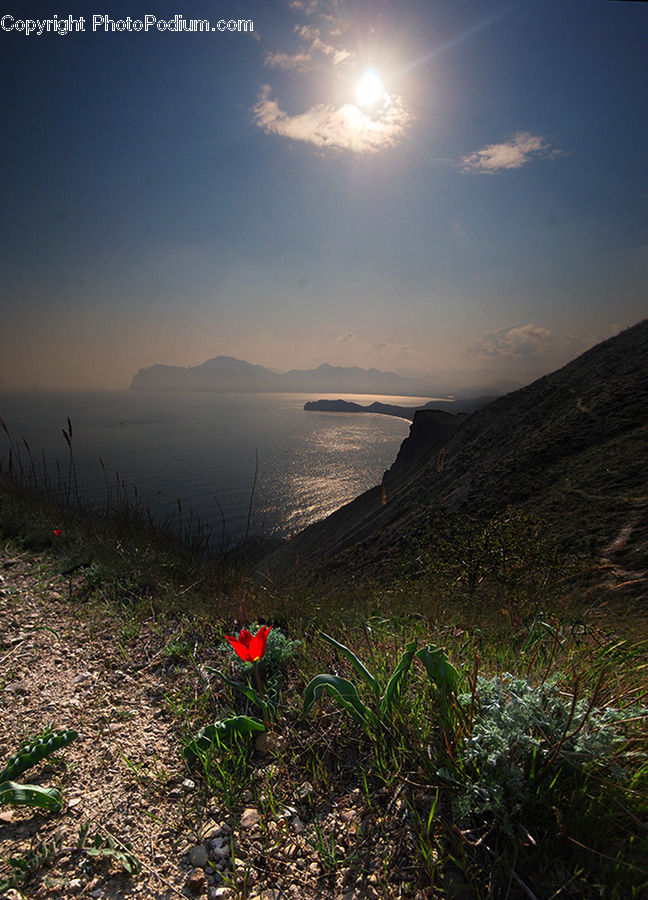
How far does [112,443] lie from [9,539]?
42439 mm

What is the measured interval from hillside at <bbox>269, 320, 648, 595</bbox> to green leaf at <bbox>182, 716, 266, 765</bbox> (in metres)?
2.02

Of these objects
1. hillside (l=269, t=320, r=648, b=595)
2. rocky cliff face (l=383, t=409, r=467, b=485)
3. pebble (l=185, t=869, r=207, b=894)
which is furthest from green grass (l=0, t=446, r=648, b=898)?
rocky cliff face (l=383, t=409, r=467, b=485)

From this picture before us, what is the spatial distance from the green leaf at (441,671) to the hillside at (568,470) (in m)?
1.14

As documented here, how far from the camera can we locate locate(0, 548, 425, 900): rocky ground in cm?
138

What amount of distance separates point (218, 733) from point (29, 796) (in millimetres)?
760

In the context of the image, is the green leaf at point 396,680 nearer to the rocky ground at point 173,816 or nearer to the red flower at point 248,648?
the rocky ground at point 173,816

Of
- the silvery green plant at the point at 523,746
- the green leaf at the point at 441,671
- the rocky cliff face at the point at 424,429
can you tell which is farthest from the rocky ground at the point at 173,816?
the rocky cliff face at the point at 424,429

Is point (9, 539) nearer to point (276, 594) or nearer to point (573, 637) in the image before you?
point (276, 594)

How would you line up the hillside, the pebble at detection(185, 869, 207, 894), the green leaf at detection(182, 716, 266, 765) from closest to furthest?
the pebble at detection(185, 869, 207, 894)
the green leaf at detection(182, 716, 266, 765)
the hillside

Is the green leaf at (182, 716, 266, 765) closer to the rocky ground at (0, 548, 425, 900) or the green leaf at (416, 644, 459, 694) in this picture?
the rocky ground at (0, 548, 425, 900)

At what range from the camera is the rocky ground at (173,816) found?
4.54ft

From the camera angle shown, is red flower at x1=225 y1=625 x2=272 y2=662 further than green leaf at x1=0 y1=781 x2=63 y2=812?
Yes

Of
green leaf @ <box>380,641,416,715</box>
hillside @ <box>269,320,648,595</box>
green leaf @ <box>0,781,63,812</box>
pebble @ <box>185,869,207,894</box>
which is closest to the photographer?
pebble @ <box>185,869,207,894</box>

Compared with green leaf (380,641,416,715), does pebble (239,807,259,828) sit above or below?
below
